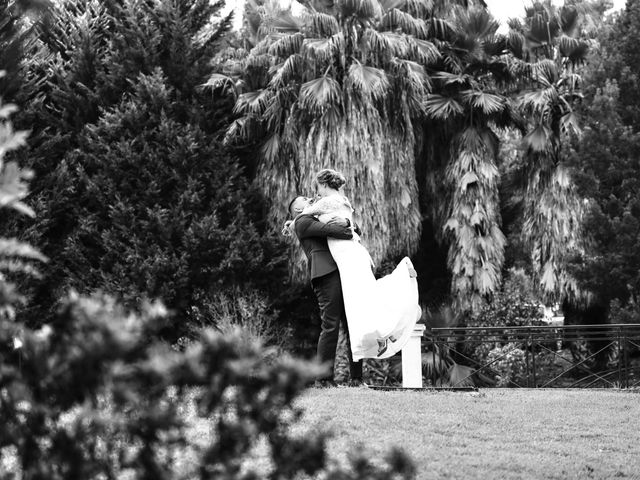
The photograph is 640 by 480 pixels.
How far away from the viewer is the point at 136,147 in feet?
52.7

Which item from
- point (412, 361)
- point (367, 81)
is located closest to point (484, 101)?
point (367, 81)

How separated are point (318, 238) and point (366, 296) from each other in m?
0.71

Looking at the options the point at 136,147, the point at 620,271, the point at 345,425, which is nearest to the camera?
the point at 345,425

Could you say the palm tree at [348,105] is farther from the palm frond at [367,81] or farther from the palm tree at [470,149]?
the palm tree at [470,149]

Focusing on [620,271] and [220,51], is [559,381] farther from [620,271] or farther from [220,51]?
[220,51]

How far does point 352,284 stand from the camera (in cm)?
842

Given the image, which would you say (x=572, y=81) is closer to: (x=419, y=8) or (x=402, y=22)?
(x=419, y=8)

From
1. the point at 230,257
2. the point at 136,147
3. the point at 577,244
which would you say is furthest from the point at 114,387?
the point at 577,244

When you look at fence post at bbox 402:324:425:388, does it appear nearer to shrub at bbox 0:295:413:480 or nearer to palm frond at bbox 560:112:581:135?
palm frond at bbox 560:112:581:135

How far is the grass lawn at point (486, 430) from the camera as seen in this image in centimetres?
582

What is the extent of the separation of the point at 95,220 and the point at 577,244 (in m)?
8.71

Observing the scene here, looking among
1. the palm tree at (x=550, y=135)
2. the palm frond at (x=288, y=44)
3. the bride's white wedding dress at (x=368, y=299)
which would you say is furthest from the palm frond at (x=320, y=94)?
the bride's white wedding dress at (x=368, y=299)

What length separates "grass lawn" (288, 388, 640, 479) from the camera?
5820 mm

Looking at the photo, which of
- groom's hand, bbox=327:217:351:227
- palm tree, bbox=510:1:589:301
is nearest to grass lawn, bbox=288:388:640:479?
groom's hand, bbox=327:217:351:227
